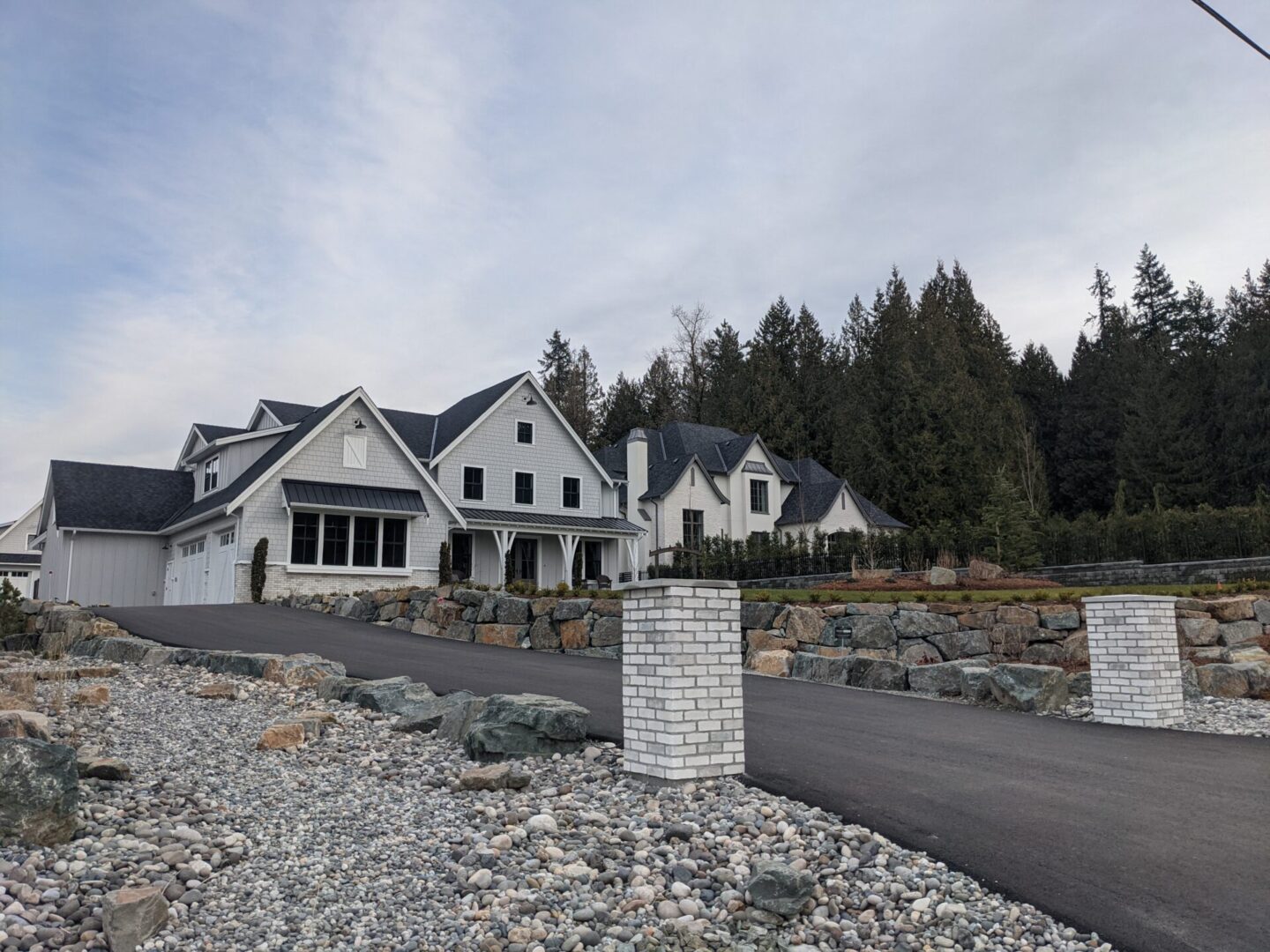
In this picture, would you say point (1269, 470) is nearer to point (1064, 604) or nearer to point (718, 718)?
point (1064, 604)

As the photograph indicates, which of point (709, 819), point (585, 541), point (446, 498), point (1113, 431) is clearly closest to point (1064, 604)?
point (709, 819)

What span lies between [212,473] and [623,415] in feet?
104

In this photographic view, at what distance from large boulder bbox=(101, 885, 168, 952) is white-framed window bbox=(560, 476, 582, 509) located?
26.6 metres

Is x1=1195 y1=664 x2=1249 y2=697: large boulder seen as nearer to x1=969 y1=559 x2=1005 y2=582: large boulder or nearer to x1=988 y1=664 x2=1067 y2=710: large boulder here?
x1=988 y1=664 x2=1067 y2=710: large boulder

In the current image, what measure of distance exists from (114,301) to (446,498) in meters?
13.2

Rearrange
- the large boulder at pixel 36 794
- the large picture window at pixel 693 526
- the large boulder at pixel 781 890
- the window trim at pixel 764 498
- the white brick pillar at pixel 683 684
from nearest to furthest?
the large boulder at pixel 781 890 → the large boulder at pixel 36 794 → the white brick pillar at pixel 683 684 → the large picture window at pixel 693 526 → the window trim at pixel 764 498

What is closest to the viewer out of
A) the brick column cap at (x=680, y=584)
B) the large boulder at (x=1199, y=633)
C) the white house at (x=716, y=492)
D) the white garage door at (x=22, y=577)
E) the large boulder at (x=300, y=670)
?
the brick column cap at (x=680, y=584)

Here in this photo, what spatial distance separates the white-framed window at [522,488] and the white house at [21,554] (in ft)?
83.9

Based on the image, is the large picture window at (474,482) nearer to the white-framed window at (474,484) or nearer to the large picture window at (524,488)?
the white-framed window at (474,484)

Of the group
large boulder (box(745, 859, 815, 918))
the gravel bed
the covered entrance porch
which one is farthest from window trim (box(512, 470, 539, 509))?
large boulder (box(745, 859, 815, 918))

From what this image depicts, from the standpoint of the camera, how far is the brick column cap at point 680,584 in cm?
594

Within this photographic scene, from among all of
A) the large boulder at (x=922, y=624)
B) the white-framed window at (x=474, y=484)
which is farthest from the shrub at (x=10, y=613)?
the large boulder at (x=922, y=624)

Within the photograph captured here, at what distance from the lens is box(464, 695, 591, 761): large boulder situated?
21.6 feet

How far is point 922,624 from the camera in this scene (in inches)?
539
